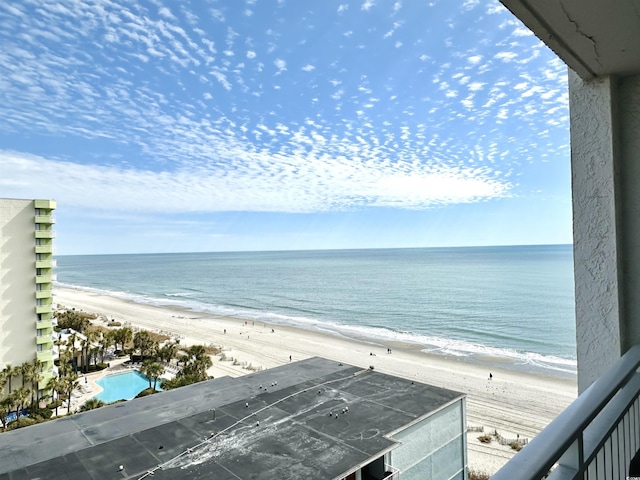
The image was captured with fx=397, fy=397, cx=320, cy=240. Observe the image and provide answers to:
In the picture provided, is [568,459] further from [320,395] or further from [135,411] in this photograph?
[135,411]

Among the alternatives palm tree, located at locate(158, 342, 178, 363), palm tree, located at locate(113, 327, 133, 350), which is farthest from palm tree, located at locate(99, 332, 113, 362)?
palm tree, located at locate(158, 342, 178, 363)

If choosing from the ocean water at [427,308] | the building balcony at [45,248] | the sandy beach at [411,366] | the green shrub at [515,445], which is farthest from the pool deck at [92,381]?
the green shrub at [515,445]

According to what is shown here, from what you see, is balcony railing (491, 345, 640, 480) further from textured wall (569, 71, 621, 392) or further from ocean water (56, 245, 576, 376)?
ocean water (56, 245, 576, 376)

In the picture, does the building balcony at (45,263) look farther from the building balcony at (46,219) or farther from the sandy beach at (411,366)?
the sandy beach at (411,366)

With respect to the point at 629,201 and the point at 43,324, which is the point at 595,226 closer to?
the point at 629,201

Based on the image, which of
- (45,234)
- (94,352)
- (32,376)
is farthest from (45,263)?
(94,352)
